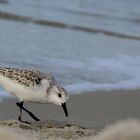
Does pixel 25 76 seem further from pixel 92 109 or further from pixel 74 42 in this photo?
pixel 74 42

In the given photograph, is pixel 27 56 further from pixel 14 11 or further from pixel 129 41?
pixel 14 11

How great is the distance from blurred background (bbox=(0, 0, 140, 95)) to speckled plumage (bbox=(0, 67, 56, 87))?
5.80 feet

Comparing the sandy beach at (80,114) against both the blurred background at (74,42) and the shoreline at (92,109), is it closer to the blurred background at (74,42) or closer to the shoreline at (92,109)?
the shoreline at (92,109)

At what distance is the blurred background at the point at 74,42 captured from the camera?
11.9 meters

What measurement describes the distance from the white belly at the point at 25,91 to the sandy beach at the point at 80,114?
0.28 m

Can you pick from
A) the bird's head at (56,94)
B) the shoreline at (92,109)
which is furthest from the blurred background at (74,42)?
the bird's head at (56,94)

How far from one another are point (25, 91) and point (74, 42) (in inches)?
277

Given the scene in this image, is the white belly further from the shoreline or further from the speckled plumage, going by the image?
the shoreline

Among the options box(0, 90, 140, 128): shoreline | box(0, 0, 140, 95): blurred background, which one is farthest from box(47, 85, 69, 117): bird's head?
box(0, 0, 140, 95): blurred background

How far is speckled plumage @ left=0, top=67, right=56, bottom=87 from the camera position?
813cm

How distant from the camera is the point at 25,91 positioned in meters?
8.15

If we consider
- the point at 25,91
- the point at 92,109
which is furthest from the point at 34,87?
the point at 92,109

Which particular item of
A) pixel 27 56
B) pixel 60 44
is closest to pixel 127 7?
pixel 60 44

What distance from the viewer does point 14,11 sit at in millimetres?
19359
